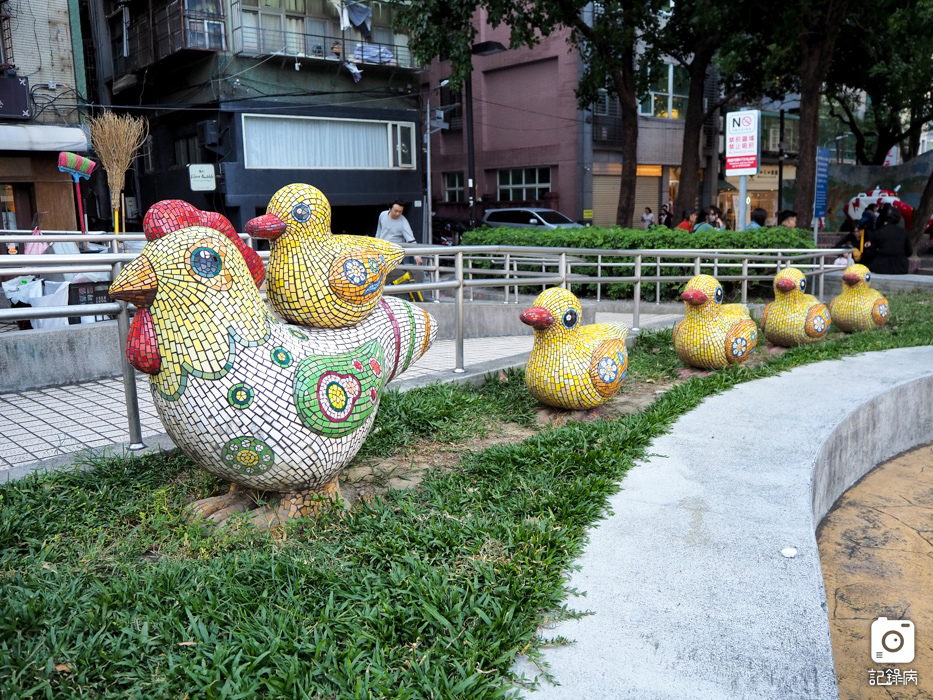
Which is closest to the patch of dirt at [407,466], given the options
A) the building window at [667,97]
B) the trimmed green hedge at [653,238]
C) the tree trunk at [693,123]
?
the trimmed green hedge at [653,238]

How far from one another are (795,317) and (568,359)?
3220mm

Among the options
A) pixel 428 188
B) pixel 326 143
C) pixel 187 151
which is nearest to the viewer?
pixel 326 143

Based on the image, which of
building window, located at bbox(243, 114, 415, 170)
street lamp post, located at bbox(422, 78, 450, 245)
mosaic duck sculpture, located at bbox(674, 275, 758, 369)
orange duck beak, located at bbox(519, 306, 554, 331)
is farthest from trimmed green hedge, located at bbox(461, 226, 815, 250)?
building window, located at bbox(243, 114, 415, 170)

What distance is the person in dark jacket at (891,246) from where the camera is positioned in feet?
38.1

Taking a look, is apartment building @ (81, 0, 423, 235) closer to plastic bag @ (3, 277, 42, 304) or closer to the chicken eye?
plastic bag @ (3, 277, 42, 304)

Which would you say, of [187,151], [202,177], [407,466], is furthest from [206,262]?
[187,151]

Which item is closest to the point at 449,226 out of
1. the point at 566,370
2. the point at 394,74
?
the point at 394,74

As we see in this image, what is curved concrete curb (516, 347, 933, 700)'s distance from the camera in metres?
2.16

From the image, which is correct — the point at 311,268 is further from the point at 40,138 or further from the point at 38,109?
the point at 38,109

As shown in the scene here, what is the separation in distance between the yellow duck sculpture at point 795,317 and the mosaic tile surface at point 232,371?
200 inches

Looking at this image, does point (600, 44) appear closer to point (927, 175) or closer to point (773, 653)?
point (927, 175)

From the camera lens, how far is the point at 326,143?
21.1 meters

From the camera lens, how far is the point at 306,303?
315 cm

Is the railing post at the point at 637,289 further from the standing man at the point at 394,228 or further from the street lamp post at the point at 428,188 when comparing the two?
the street lamp post at the point at 428,188
